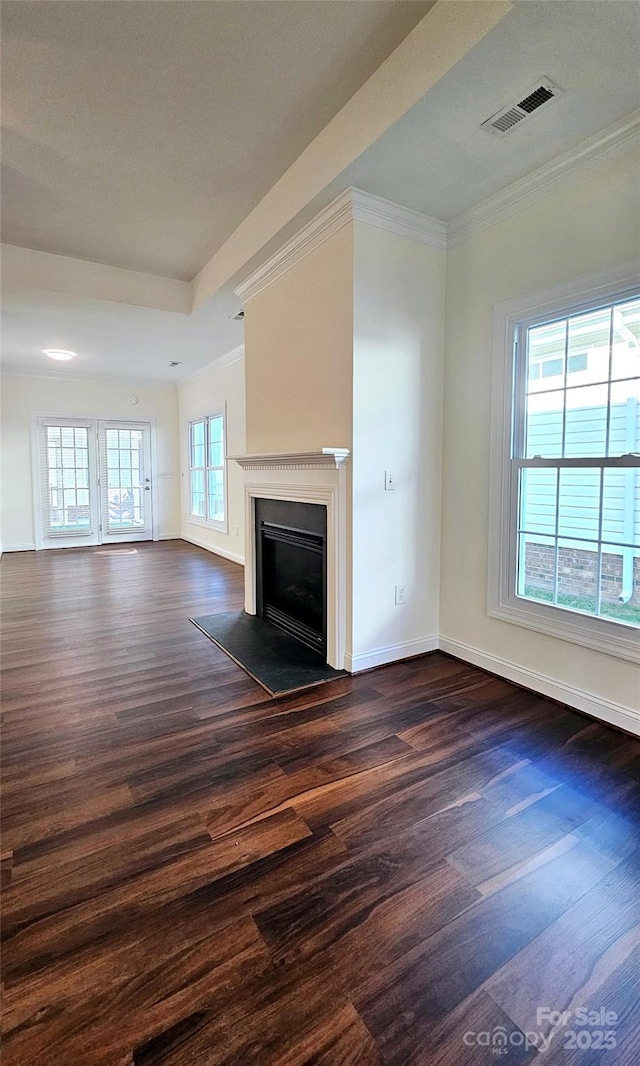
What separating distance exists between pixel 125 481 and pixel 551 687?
726cm

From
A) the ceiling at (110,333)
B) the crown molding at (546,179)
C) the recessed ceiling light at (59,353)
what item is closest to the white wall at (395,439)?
the crown molding at (546,179)

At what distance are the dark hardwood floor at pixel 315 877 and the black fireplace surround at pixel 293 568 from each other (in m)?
0.70

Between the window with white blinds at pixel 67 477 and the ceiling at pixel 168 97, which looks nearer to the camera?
the ceiling at pixel 168 97

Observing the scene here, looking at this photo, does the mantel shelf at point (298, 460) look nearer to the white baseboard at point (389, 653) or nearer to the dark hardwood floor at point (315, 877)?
the white baseboard at point (389, 653)

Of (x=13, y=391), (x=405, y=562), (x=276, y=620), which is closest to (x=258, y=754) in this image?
(x=405, y=562)

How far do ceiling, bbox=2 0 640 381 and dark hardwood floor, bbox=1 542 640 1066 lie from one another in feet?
8.77

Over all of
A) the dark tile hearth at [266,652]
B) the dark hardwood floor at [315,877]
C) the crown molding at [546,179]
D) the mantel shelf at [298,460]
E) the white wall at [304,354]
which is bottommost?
the dark hardwood floor at [315,877]

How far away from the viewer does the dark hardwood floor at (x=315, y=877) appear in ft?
3.46

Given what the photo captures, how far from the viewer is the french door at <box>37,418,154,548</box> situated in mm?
7473

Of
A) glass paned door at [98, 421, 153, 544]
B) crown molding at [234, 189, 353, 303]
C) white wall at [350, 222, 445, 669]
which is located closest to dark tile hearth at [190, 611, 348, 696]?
white wall at [350, 222, 445, 669]

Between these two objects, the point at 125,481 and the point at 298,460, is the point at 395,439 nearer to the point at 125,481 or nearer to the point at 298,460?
the point at 298,460

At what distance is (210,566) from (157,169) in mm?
4159

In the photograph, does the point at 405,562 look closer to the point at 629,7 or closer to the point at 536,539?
the point at 536,539

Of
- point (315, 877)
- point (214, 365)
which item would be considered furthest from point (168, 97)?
point (214, 365)
